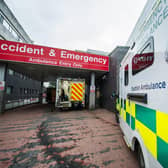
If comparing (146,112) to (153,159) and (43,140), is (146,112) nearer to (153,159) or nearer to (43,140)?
(153,159)

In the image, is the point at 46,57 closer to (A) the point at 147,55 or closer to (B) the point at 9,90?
(A) the point at 147,55

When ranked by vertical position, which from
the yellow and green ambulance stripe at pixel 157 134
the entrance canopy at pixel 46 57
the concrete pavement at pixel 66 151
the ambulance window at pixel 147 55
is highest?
the entrance canopy at pixel 46 57

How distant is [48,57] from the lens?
6.69 meters

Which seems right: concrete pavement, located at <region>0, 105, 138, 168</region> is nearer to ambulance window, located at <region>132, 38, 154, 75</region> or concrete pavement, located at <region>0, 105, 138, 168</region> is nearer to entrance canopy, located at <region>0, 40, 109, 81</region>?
ambulance window, located at <region>132, 38, 154, 75</region>

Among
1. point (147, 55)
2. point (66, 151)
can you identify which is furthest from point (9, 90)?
point (147, 55)

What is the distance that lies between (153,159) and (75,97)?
6.07 m

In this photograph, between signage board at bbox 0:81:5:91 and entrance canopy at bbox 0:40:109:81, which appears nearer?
entrance canopy at bbox 0:40:109:81

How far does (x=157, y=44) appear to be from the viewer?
1.02 meters

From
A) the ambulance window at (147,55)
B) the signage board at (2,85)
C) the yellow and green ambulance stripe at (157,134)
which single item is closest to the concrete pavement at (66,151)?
the yellow and green ambulance stripe at (157,134)

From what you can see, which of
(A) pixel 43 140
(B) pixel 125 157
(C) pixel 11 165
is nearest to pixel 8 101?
(A) pixel 43 140

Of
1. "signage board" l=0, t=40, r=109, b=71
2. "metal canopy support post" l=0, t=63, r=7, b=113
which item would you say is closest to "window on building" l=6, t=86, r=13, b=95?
"metal canopy support post" l=0, t=63, r=7, b=113

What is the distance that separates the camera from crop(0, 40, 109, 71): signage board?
6.10 m

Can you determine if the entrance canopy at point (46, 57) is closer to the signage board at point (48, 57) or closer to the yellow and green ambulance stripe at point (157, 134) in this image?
the signage board at point (48, 57)

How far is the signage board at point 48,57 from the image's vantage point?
6.10 m
